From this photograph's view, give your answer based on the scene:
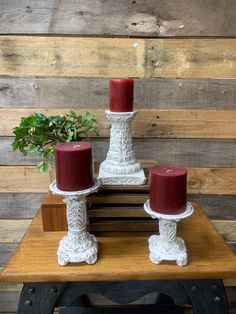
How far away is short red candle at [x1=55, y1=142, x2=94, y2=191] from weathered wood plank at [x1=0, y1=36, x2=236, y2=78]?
16.0 inches

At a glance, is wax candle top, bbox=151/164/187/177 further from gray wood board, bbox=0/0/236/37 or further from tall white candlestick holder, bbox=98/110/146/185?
gray wood board, bbox=0/0/236/37

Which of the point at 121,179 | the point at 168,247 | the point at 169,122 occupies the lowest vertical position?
the point at 168,247

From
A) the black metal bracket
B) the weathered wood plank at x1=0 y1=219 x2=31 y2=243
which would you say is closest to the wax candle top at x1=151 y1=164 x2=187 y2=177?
the black metal bracket

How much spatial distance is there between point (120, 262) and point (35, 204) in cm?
49

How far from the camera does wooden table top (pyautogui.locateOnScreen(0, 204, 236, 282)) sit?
2.20 feet

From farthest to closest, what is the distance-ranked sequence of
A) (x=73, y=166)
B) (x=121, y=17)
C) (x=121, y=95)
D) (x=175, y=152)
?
1. (x=175, y=152)
2. (x=121, y=17)
3. (x=121, y=95)
4. (x=73, y=166)

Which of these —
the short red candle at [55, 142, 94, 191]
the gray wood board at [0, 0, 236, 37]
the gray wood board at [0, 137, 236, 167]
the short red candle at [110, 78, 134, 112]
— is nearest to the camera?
the short red candle at [55, 142, 94, 191]

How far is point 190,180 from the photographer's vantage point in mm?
1071

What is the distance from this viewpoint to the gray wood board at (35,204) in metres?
1.09

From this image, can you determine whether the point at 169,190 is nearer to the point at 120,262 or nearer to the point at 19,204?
the point at 120,262

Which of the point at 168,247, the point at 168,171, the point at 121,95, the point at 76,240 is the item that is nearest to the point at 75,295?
the point at 76,240

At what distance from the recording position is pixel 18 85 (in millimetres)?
994

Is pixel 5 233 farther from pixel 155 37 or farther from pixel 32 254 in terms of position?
pixel 155 37

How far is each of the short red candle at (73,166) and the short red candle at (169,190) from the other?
0.45ft
